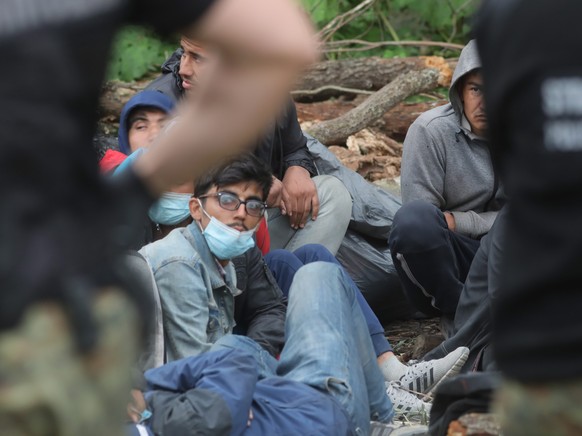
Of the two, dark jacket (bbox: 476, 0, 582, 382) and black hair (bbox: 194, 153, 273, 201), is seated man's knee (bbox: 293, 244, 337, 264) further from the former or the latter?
dark jacket (bbox: 476, 0, 582, 382)

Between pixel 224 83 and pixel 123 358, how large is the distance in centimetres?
48

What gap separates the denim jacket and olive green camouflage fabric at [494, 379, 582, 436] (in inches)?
104

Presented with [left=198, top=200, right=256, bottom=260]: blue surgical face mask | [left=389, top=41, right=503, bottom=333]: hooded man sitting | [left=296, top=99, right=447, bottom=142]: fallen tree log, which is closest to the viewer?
[left=198, top=200, right=256, bottom=260]: blue surgical face mask

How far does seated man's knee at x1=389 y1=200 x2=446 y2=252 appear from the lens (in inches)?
221

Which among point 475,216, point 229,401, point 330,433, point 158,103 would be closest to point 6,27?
point 229,401

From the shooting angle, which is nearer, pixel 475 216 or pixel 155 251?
pixel 155 251

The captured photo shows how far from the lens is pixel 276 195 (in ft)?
19.4

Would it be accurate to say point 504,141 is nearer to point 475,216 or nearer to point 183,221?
point 183,221

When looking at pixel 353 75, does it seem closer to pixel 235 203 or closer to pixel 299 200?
pixel 299 200

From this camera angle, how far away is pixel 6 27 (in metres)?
1.61

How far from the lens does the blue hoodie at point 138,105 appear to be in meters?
5.36

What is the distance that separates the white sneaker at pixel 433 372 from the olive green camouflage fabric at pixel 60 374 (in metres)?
3.65

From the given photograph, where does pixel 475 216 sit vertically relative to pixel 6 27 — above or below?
below

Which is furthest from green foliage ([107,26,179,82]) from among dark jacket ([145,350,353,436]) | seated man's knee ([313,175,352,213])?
dark jacket ([145,350,353,436])
